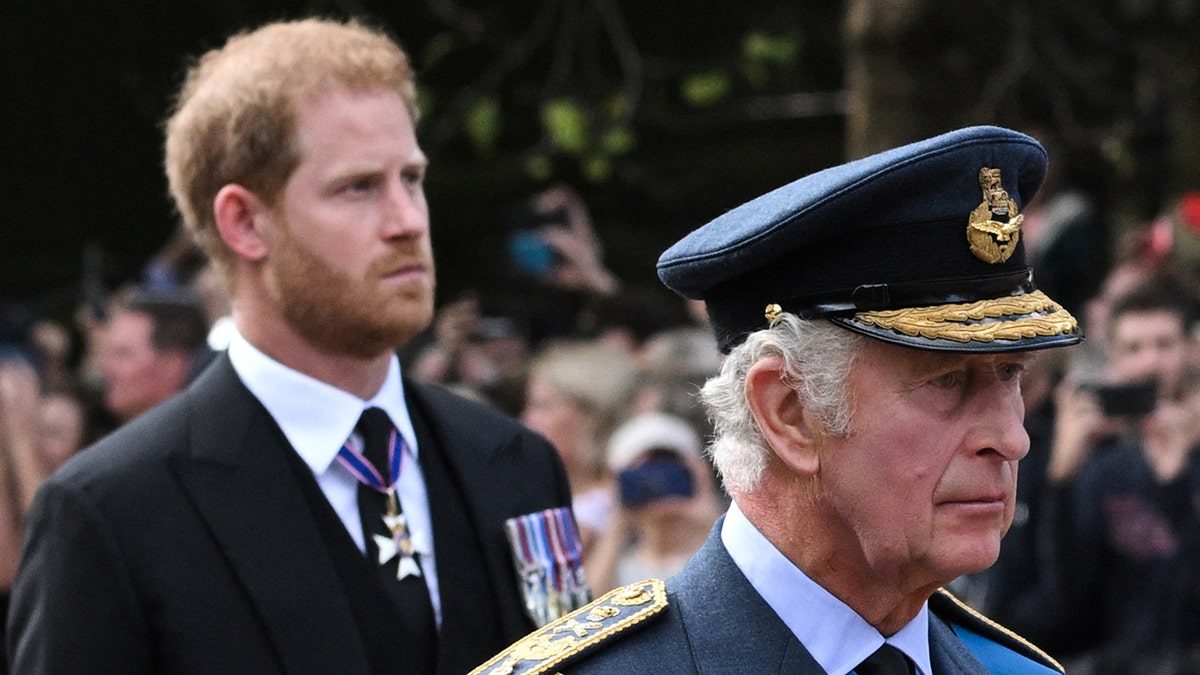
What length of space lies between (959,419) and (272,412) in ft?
4.63

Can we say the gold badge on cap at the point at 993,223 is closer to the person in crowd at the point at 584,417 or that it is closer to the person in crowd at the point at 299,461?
the person in crowd at the point at 299,461

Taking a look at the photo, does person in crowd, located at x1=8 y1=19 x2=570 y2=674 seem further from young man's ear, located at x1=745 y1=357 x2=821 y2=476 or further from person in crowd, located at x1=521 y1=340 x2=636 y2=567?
person in crowd, located at x1=521 y1=340 x2=636 y2=567

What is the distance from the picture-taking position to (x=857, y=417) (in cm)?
236

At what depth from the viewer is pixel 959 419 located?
2346 mm

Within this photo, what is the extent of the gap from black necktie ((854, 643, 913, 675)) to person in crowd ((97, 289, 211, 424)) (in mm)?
4866

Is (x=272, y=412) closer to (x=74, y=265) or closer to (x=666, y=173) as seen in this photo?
(x=666, y=173)

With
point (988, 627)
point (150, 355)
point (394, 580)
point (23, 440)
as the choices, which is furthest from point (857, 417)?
point (150, 355)

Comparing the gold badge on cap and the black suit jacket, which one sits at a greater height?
the gold badge on cap

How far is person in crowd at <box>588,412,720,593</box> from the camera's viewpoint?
572 cm

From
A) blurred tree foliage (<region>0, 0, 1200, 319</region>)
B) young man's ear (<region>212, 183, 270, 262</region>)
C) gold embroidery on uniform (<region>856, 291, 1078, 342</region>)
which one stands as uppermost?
blurred tree foliage (<region>0, 0, 1200, 319</region>)

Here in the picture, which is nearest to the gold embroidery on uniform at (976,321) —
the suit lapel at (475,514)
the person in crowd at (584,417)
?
the suit lapel at (475,514)

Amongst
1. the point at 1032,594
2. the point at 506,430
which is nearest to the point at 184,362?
the point at 1032,594

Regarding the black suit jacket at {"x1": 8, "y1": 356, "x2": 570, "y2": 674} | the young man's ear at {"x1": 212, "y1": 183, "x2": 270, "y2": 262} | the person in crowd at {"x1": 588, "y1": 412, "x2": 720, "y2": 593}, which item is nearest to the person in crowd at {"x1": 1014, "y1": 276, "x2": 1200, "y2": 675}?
the person in crowd at {"x1": 588, "y1": 412, "x2": 720, "y2": 593}

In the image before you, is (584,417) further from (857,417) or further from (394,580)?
(857,417)
